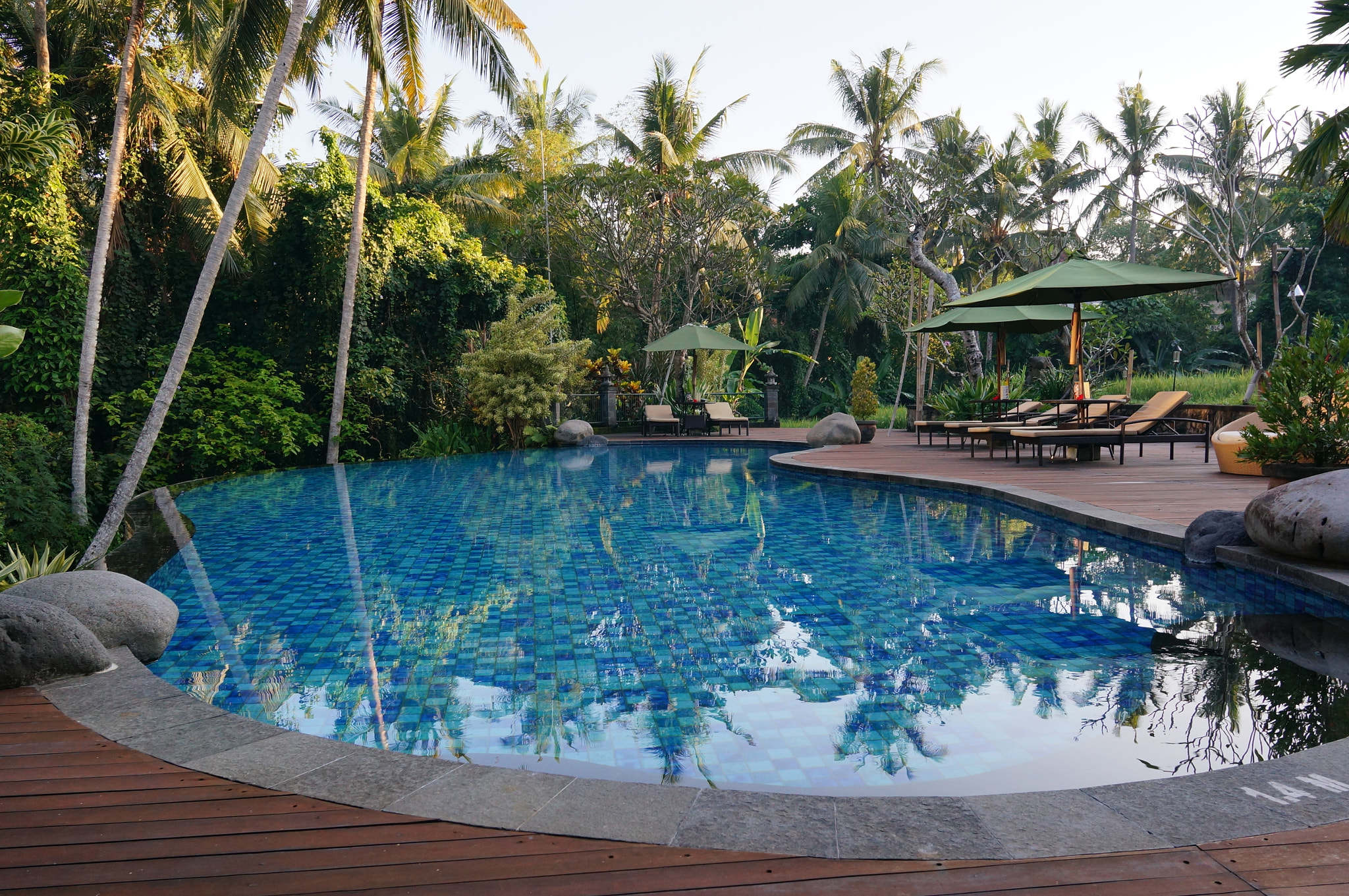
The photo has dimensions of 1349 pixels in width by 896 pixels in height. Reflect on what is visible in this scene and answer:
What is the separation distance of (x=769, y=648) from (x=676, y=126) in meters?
21.6

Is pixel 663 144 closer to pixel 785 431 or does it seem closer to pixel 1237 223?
pixel 785 431

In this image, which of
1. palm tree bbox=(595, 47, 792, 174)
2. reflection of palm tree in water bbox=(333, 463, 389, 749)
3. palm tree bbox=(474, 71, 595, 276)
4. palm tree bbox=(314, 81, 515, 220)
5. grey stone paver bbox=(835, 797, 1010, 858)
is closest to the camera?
grey stone paver bbox=(835, 797, 1010, 858)

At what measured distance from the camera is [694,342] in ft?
60.4

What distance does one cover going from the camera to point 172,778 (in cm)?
249

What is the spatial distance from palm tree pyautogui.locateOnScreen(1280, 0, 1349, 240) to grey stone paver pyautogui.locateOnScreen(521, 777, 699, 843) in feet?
43.7

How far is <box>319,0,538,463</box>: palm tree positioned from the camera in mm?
12828

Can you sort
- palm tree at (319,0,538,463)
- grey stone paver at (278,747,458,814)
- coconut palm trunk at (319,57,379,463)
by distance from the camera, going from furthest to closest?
1. coconut palm trunk at (319,57,379,463)
2. palm tree at (319,0,538,463)
3. grey stone paver at (278,747,458,814)

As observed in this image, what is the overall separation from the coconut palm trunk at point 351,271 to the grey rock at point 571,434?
13.9 feet

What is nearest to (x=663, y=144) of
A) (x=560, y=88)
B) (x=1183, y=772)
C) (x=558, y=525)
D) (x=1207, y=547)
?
(x=560, y=88)

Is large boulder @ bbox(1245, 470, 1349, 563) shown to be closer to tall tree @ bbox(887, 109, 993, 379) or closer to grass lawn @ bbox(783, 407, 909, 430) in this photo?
tall tree @ bbox(887, 109, 993, 379)

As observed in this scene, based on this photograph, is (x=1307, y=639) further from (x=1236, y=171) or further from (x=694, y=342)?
(x=1236, y=171)

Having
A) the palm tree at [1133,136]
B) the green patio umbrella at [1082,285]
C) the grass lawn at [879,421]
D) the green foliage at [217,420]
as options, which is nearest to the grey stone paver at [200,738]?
the green patio umbrella at [1082,285]

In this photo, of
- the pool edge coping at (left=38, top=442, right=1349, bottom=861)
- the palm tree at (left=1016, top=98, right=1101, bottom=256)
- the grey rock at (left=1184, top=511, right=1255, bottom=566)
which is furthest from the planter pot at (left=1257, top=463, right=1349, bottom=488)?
the palm tree at (left=1016, top=98, right=1101, bottom=256)

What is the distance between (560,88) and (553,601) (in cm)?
2659
